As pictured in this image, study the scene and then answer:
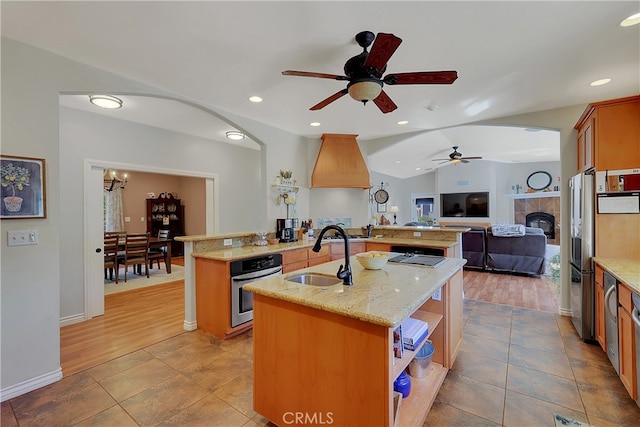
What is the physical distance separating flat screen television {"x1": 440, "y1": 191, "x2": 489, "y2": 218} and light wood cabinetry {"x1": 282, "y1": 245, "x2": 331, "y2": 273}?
7386 millimetres

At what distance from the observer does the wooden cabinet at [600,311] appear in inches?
93.7

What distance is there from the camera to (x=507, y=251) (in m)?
5.39

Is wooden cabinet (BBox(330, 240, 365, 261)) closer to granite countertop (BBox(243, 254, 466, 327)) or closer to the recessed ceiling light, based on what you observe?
granite countertop (BBox(243, 254, 466, 327))

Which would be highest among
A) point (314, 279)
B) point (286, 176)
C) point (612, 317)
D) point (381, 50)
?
point (381, 50)

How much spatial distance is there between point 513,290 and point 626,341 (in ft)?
8.99

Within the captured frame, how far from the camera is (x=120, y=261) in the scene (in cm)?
516

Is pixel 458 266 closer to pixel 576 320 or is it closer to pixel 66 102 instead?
pixel 576 320

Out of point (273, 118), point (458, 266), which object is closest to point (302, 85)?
point (273, 118)

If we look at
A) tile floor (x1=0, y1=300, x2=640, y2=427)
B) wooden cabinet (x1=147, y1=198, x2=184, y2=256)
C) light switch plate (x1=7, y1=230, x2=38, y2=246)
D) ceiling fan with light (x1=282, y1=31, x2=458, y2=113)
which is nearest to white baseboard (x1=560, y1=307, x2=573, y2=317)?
tile floor (x1=0, y1=300, x2=640, y2=427)

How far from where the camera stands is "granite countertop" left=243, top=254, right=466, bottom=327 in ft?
4.15

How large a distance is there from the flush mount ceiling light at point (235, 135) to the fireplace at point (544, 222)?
917 cm

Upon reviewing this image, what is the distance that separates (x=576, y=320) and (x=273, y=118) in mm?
4177

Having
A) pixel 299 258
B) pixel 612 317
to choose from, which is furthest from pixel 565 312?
pixel 299 258

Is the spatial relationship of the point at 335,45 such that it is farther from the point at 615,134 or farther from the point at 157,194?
the point at 157,194
